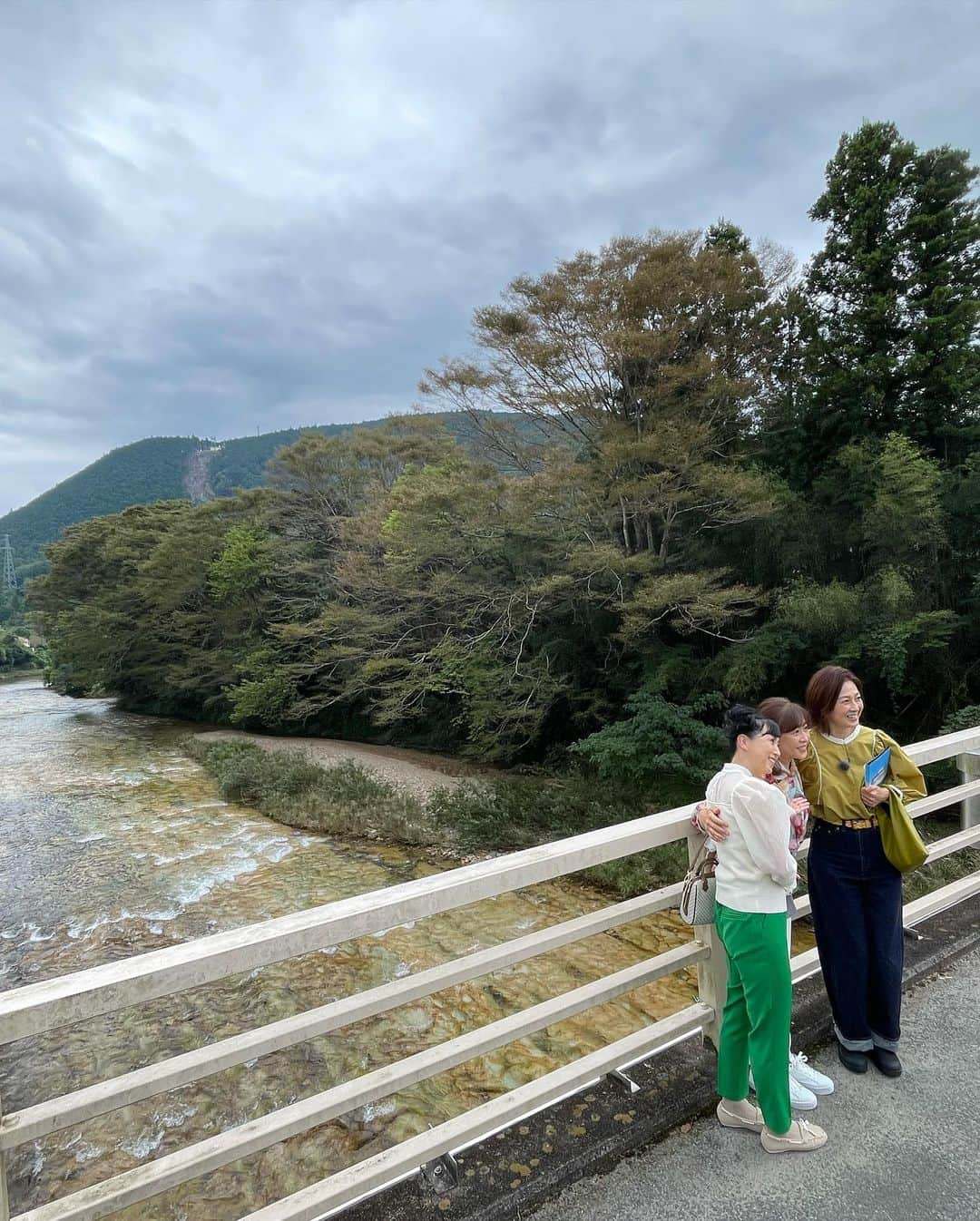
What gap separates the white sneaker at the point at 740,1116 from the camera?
183 centimetres

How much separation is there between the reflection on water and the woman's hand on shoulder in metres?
3.01

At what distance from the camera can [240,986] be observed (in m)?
5.47

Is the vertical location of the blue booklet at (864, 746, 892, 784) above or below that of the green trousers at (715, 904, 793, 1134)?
above

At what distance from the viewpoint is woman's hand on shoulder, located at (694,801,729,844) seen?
180cm

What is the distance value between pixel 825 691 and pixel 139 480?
4419 inches

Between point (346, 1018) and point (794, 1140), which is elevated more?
point (346, 1018)

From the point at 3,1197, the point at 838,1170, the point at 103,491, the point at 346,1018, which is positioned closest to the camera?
the point at 3,1197

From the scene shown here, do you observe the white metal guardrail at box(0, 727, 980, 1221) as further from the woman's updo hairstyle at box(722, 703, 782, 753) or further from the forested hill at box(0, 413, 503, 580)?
the forested hill at box(0, 413, 503, 580)

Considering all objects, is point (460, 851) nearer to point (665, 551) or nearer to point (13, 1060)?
point (13, 1060)

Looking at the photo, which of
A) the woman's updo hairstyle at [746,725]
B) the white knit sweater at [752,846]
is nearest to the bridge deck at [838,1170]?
the white knit sweater at [752,846]

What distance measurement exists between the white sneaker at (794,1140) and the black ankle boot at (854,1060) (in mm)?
355

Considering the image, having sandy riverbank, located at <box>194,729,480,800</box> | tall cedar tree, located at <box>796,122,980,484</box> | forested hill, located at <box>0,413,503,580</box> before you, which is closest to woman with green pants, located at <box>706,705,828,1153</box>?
sandy riverbank, located at <box>194,729,480,800</box>

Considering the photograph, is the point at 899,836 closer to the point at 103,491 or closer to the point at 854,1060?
the point at 854,1060

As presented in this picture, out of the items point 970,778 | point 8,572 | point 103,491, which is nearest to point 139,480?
point 103,491
